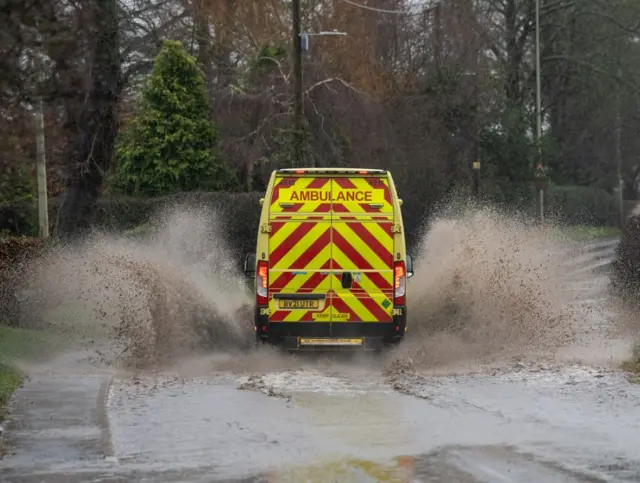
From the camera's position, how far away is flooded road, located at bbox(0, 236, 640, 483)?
881 cm

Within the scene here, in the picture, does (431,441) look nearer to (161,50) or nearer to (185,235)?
(185,235)

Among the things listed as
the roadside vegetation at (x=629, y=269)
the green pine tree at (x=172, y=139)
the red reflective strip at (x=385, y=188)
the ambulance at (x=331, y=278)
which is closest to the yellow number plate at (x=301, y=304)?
the ambulance at (x=331, y=278)

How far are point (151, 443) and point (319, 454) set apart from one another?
155cm

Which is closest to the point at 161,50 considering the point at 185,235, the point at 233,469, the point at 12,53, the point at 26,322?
the point at 185,235

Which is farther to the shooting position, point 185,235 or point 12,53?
point 185,235

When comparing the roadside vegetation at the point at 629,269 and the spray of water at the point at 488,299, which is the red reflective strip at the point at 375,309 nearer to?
the spray of water at the point at 488,299

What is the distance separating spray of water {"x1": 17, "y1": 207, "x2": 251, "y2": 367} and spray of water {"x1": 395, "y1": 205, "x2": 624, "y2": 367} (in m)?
2.82

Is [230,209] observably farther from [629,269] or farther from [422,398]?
[422,398]

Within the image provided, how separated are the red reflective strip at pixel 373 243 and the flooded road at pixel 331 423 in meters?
1.36

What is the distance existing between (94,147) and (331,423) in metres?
16.7

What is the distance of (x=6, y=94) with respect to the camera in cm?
1091

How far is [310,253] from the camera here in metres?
14.9

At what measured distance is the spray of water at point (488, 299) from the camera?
628 inches

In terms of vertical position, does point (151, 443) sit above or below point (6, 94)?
below
